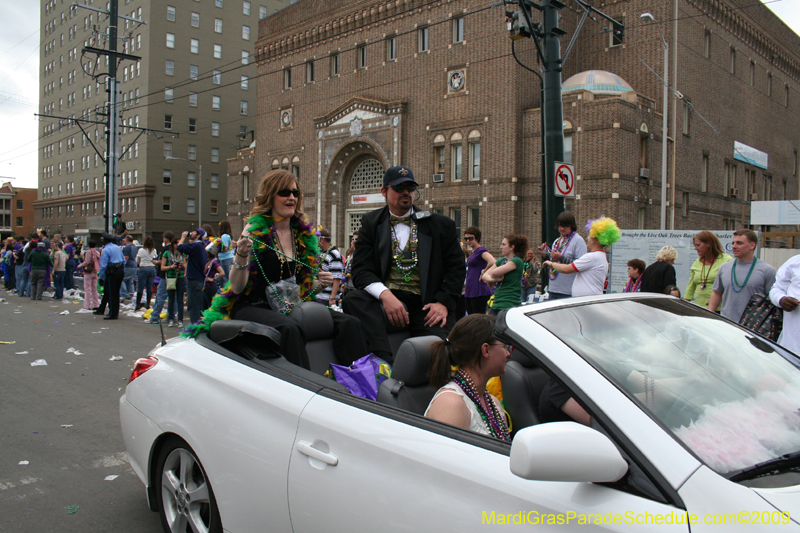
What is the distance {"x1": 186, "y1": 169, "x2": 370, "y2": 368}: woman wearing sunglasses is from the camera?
3664mm

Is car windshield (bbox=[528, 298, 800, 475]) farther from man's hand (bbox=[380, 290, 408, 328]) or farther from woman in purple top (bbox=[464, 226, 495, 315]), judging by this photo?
woman in purple top (bbox=[464, 226, 495, 315])

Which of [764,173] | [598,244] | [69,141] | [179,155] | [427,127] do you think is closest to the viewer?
[598,244]

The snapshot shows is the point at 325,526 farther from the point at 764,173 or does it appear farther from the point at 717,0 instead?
the point at 764,173

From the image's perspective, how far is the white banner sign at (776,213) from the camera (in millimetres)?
25359

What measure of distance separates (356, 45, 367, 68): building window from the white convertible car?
34.3 metres

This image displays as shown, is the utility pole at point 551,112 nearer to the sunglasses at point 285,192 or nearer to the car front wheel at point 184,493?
the sunglasses at point 285,192

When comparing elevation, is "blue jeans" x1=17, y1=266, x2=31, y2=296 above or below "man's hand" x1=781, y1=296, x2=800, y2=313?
below

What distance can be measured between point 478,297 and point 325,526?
738 cm

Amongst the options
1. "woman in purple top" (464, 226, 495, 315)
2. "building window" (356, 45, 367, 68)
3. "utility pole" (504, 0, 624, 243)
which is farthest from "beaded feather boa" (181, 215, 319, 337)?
"building window" (356, 45, 367, 68)

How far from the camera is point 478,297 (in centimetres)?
930

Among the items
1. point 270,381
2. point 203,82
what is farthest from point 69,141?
point 270,381

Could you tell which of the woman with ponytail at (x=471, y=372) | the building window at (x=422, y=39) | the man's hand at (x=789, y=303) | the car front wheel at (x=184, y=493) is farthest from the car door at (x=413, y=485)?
the building window at (x=422, y=39)

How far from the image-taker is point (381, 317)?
3.98 m

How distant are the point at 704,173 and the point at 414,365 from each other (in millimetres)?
35436
